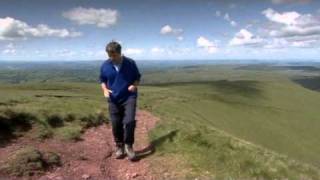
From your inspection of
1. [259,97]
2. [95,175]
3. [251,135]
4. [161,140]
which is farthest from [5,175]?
[259,97]

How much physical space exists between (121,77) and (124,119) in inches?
44.9

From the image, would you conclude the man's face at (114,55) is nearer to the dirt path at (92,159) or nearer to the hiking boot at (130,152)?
the hiking boot at (130,152)

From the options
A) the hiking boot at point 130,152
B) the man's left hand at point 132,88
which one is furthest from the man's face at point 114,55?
the hiking boot at point 130,152

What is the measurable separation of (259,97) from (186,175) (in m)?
124

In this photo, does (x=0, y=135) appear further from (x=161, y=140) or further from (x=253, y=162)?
(x=253, y=162)

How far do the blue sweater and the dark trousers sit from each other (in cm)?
17

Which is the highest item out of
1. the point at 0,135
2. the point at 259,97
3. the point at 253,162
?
the point at 0,135

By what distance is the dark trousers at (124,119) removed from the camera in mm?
10906

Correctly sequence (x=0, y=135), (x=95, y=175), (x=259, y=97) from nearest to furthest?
(x=95, y=175) → (x=0, y=135) → (x=259, y=97)

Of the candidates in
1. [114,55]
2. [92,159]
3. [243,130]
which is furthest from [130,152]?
[243,130]

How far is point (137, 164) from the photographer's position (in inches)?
425

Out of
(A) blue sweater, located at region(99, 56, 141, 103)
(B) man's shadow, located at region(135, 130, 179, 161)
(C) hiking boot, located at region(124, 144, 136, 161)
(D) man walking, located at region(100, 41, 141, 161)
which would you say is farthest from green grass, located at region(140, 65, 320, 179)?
(A) blue sweater, located at region(99, 56, 141, 103)

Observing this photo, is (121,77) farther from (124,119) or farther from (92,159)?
(92,159)

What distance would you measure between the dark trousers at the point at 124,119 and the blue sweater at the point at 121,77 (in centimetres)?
17
